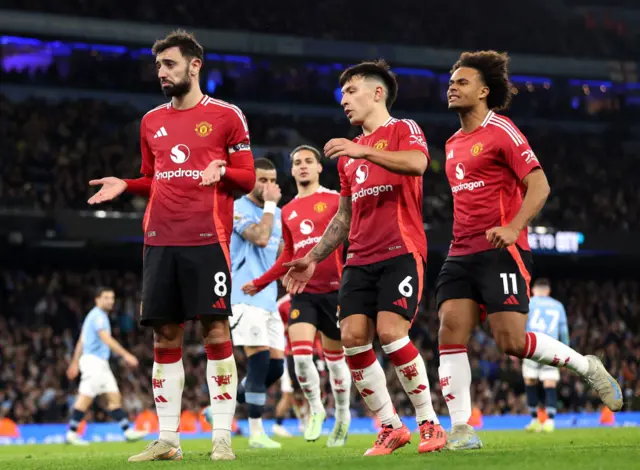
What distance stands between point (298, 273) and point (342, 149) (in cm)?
142

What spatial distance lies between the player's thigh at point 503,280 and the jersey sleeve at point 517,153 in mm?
578

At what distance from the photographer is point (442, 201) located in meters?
30.5

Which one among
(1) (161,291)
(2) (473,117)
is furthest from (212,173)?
(2) (473,117)

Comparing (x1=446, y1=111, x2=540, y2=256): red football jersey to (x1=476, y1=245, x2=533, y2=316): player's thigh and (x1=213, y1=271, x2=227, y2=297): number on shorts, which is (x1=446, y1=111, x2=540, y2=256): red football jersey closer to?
(x1=476, y1=245, x2=533, y2=316): player's thigh

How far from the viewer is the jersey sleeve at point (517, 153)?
22.8ft

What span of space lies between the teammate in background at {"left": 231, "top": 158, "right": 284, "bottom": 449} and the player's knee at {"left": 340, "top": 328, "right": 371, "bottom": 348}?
111 inches

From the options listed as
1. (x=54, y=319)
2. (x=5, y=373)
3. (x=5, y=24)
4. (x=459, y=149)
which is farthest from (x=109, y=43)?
(x=459, y=149)

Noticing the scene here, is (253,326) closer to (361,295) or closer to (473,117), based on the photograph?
(361,295)

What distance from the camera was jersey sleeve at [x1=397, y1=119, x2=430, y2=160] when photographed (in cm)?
691

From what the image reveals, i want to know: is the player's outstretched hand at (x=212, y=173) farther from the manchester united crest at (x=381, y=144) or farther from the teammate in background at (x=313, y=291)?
the teammate in background at (x=313, y=291)

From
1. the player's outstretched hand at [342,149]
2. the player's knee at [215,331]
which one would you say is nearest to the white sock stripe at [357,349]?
the player's knee at [215,331]

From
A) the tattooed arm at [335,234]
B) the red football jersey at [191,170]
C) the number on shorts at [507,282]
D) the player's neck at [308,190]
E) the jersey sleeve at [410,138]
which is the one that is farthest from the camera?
the player's neck at [308,190]

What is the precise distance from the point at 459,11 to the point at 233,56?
8855 millimetres

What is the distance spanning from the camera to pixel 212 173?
21.0 ft
